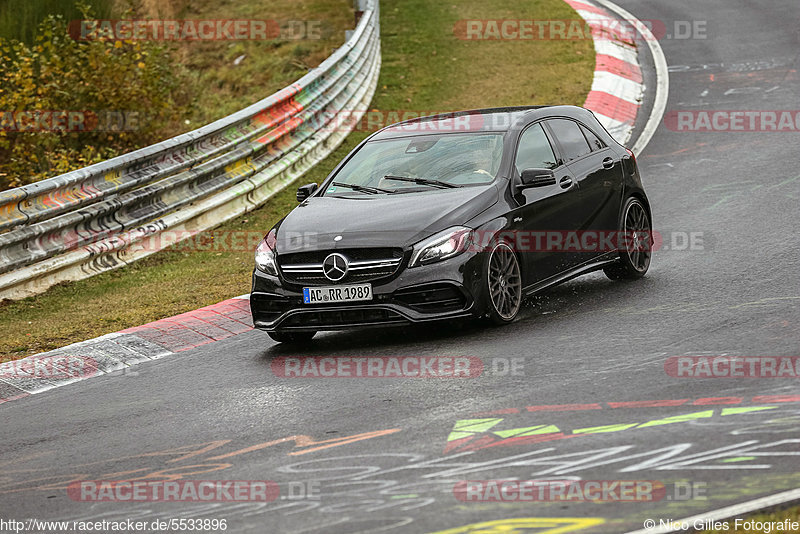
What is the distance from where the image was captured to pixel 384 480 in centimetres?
565

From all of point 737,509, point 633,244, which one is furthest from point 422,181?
point 737,509

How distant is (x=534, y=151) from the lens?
9875mm

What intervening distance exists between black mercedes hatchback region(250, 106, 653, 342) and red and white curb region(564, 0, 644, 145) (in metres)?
4.66

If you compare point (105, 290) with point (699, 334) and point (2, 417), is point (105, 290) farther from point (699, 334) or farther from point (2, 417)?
point (699, 334)

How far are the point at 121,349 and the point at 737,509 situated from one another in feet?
18.8

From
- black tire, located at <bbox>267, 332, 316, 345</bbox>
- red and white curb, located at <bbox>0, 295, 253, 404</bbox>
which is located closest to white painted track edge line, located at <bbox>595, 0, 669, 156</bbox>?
red and white curb, located at <bbox>0, 295, 253, 404</bbox>

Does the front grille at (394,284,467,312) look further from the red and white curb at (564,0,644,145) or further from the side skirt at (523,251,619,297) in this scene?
the red and white curb at (564,0,644,145)

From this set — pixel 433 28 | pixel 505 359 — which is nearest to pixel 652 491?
pixel 505 359

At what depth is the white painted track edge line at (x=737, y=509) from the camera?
4.74 m

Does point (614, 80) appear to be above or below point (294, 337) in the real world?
above

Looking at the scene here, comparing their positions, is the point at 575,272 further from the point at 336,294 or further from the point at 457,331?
the point at 336,294

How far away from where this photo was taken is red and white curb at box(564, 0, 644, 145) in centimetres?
1714

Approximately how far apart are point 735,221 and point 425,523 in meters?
7.84

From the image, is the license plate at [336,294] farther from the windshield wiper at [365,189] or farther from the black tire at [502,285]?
the windshield wiper at [365,189]
